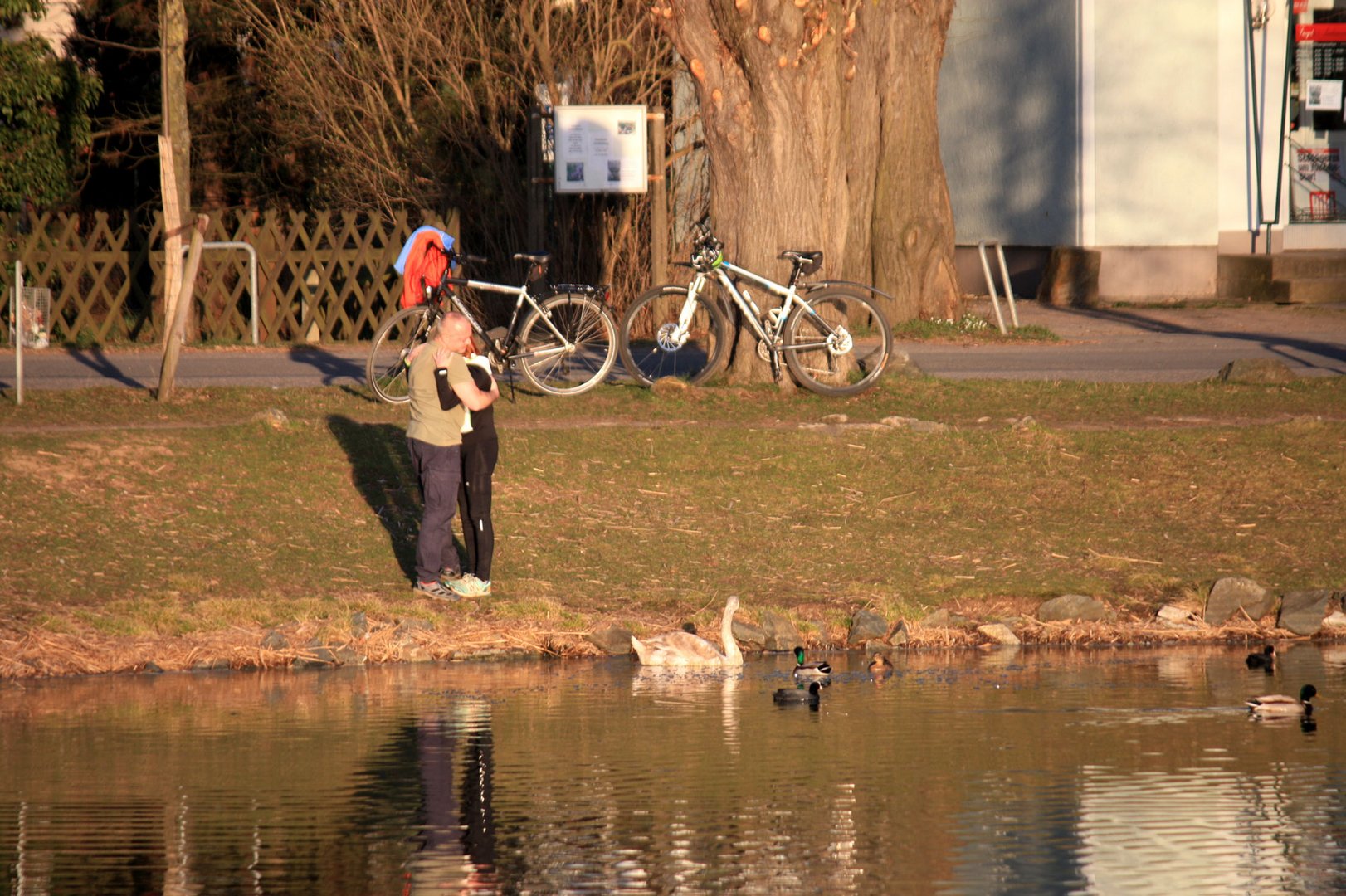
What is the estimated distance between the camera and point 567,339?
52.6 feet

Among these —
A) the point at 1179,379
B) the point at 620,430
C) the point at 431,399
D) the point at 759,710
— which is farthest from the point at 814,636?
the point at 1179,379

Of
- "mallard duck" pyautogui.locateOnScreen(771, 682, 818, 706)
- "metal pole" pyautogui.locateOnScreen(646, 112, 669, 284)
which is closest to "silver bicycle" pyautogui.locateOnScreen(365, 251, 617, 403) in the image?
"metal pole" pyautogui.locateOnScreen(646, 112, 669, 284)

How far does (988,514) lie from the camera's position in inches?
512

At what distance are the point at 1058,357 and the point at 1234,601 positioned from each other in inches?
363

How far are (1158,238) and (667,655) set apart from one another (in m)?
18.5

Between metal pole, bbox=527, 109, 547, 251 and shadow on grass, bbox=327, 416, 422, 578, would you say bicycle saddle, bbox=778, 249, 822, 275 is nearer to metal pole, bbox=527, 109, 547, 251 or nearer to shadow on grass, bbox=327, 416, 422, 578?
shadow on grass, bbox=327, 416, 422, 578

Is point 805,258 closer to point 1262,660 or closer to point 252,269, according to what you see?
point 1262,660

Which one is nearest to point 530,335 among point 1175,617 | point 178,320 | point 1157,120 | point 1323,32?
point 178,320

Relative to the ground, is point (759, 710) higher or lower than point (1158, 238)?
lower

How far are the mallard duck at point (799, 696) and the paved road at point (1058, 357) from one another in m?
8.61

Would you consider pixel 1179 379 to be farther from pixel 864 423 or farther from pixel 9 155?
pixel 9 155

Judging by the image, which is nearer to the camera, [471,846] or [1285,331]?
[471,846]

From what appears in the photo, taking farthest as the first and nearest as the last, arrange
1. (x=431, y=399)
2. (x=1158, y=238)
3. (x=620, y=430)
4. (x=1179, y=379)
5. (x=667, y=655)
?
1. (x=1158, y=238)
2. (x=1179, y=379)
3. (x=620, y=430)
4. (x=431, y=399)
5. (x=667, y=655)

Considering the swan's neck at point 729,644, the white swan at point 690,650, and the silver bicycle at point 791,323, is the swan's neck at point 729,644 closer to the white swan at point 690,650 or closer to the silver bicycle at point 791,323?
the white swan at point 690,650
